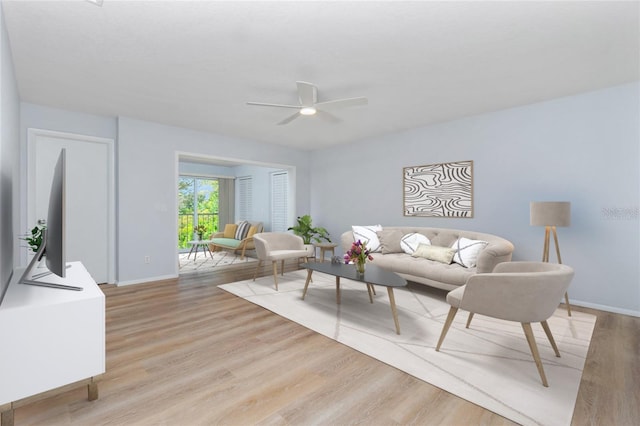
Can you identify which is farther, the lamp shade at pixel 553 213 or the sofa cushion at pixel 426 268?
the sofa cushion at pixel 426 268

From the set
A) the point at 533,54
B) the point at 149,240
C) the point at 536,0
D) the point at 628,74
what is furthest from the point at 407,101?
the point at 149,240

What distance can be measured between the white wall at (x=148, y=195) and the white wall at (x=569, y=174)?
153 inches

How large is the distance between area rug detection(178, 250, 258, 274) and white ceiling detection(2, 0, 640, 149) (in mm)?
3049

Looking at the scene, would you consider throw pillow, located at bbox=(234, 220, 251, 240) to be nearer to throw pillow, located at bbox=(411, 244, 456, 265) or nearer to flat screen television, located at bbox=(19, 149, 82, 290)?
throw pillow, located at bbox=(411, 244, 456, 265)

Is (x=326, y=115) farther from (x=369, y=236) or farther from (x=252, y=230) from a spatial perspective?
(x=252, y=230)

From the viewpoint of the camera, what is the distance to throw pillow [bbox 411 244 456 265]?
3.99 meters

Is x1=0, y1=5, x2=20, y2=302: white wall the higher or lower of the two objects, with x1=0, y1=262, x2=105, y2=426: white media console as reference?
higher

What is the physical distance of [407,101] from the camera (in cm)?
380

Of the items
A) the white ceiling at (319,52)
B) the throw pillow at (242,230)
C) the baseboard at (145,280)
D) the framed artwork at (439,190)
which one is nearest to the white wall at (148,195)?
the baseboard at (145,280)

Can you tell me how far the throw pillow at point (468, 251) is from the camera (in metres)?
3.73

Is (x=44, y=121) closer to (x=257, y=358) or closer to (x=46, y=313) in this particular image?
(x=46, y=313)

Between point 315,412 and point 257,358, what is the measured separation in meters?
0.77

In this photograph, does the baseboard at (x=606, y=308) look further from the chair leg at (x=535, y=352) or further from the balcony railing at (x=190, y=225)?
the balcony railing at (x=190, y=225)

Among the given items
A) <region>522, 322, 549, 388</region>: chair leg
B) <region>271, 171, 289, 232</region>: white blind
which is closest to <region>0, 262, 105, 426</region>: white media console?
<region>522, 322, 549, 388</region>: chair leg
